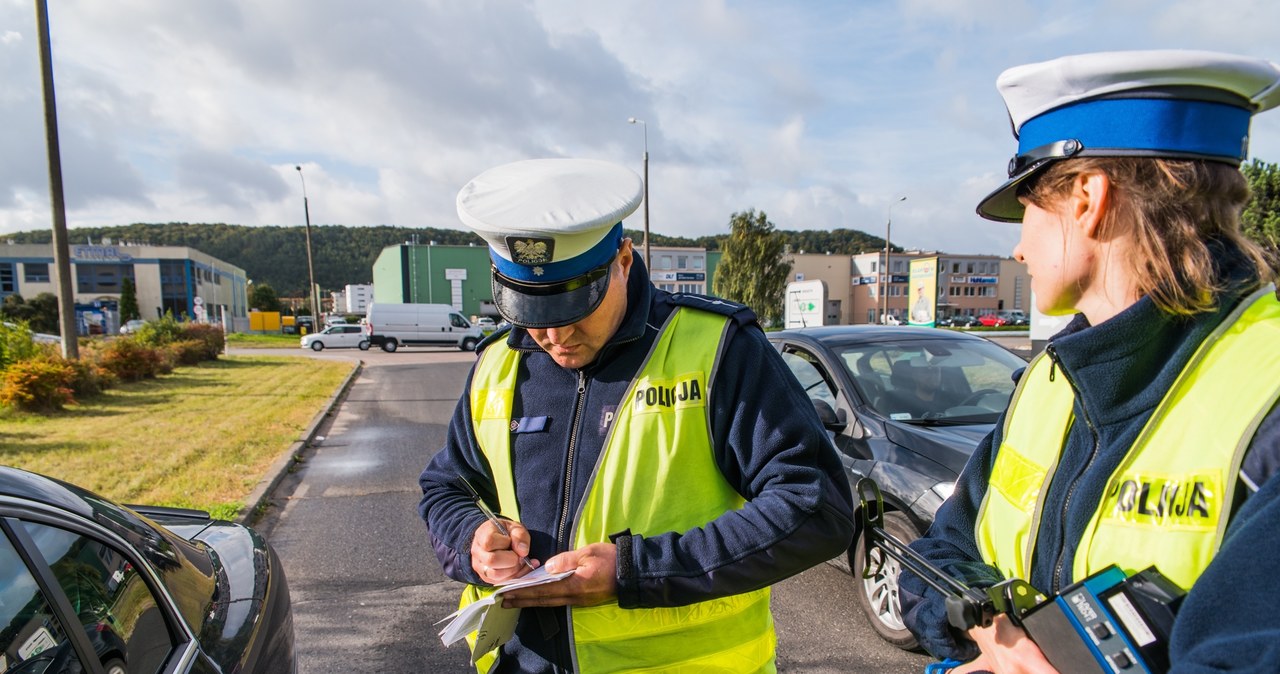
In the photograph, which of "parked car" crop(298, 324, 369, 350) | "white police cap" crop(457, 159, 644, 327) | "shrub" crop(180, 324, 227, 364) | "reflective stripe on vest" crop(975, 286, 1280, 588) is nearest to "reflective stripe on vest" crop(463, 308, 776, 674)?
"white police cap" crop(457, 159, 644, 327)

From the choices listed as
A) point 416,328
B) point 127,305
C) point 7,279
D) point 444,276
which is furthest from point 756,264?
point 7,279

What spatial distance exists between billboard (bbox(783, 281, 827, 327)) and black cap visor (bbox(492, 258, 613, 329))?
19365mm

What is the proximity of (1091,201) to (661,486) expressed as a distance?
981mm

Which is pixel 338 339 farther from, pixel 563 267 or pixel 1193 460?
pixel 1193 460

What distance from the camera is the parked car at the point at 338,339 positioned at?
107ft

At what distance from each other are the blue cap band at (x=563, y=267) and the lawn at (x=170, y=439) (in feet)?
17.2

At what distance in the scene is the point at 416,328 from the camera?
3284cm

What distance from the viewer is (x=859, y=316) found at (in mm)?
72188

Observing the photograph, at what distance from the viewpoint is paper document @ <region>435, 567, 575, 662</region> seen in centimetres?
136

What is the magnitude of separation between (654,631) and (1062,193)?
3.90ft

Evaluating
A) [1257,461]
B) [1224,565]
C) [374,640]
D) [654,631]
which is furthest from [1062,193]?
[374,640]

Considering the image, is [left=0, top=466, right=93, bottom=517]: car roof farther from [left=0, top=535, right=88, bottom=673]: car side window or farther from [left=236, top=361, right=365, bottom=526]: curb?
[left=236, top=361, right=365, bottom=526]: curb

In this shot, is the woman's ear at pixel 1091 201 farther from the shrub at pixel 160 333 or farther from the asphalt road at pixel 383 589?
the shrub at pixel 160 333

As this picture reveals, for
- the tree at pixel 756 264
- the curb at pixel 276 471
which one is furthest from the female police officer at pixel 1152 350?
the tree at pixel 756 264
